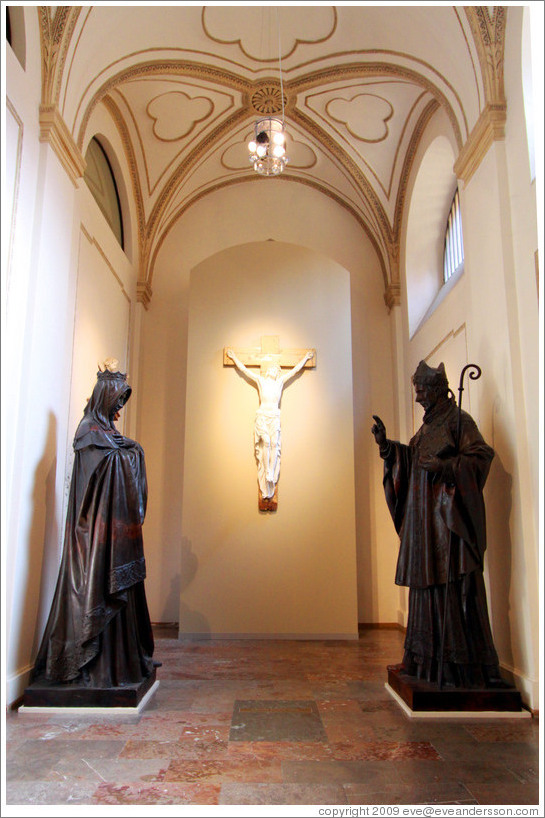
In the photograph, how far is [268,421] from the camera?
22.7 ft

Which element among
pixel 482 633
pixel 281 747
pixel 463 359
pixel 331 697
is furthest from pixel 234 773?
pixel 463 359

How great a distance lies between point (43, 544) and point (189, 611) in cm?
256

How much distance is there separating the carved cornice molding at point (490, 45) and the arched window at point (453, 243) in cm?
208

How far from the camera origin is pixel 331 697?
14.1 ft

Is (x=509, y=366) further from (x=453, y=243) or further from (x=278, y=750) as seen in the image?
(x=453, y=243)

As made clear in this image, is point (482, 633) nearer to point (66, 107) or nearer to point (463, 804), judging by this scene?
point (463, 804)

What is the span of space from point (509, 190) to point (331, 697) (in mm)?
3808

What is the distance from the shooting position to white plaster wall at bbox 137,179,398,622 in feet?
24.4

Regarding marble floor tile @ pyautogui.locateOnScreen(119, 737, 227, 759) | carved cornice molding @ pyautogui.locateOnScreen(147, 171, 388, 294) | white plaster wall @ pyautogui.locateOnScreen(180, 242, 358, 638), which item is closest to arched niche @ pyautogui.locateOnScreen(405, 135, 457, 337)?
carved cornice molding @ pyautogui.locateOnScreen(147, 171, 388, 294)

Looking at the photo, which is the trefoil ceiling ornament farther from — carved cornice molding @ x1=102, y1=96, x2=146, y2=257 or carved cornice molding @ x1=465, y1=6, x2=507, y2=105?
carved cornice molding @ x1=102, y1=96, x2=146, y2=257

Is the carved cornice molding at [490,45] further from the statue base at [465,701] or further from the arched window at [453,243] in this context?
the statue base at [465,701]

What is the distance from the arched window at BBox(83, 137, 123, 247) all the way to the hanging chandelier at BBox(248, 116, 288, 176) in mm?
2001

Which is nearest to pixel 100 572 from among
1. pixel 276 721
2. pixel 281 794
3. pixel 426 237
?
pixel 276 721

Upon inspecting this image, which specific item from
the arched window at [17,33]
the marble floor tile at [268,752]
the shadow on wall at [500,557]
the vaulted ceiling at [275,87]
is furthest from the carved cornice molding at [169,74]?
the marble floor tile at [268,752]
